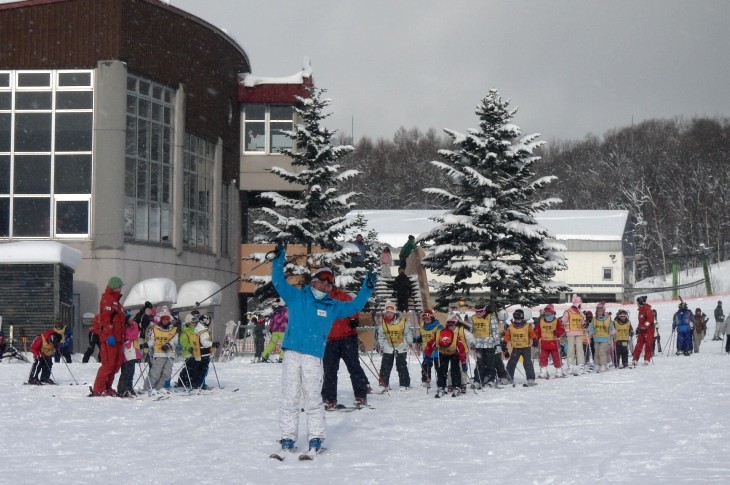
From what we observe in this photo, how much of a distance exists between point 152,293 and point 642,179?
57.9m

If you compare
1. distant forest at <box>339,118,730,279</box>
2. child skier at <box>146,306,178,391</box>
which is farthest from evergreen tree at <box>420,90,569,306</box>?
distant forest at <box>339,118,730,279</box>

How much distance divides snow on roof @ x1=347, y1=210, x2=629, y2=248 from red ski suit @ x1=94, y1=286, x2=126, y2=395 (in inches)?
1957

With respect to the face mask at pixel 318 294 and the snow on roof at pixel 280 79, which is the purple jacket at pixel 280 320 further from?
the snow on roof at pixel 280 79

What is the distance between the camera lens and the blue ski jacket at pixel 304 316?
9680mm

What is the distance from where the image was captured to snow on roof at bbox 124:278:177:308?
114 ft

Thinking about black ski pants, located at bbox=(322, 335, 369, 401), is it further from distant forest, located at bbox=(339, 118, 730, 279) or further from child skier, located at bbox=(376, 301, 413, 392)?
distant forest, located at bbox=(339, 118, 730, 279)

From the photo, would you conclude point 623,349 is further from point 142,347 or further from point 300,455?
point 300,455

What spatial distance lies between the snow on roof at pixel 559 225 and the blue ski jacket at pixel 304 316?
5538 centimetres

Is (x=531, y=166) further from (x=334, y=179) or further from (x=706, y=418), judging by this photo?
(x=706, y=418)

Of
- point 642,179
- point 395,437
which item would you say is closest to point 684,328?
point 395,437

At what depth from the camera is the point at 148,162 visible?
38.1 metres

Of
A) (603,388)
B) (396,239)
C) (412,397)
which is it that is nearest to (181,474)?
(412,397)

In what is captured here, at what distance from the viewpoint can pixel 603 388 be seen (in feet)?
56.7

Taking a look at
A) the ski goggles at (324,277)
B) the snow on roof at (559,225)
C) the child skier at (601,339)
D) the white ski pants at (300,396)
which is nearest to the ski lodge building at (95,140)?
the child skier at (601,339)
